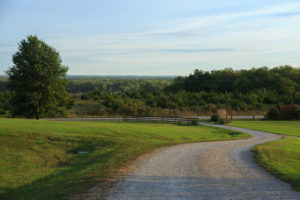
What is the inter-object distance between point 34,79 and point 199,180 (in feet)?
120

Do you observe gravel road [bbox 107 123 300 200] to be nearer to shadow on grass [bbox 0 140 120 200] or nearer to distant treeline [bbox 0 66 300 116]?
shadow on grass [bbox 0 140 120 200]

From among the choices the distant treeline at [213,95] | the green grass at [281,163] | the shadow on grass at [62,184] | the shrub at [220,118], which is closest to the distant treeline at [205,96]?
the distant treeline at [213,95]

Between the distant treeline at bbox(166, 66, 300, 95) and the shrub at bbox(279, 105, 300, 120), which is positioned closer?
the shrub at bbox(279, 105, 300, 120)

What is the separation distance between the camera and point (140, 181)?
10922 mm

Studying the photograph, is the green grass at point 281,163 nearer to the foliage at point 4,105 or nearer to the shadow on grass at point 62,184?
the shadow on grass at point 62,184

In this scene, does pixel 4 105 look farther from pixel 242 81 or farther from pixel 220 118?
pixel 242 81

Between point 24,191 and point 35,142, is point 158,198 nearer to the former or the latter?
point 24,191

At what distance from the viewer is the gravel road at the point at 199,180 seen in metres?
9.43

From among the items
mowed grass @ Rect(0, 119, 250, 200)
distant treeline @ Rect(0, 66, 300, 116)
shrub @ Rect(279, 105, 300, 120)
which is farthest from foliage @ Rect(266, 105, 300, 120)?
mowed grass @ Rect(0, 119, 250, 200)

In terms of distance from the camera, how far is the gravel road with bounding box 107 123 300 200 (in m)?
9.43

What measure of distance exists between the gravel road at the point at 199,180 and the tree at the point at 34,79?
3067 cm

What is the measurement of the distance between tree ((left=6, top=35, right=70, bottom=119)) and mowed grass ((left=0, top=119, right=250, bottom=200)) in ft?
58.4

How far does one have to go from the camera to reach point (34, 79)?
42.6 m

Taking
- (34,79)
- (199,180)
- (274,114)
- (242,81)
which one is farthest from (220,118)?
(242,81)
